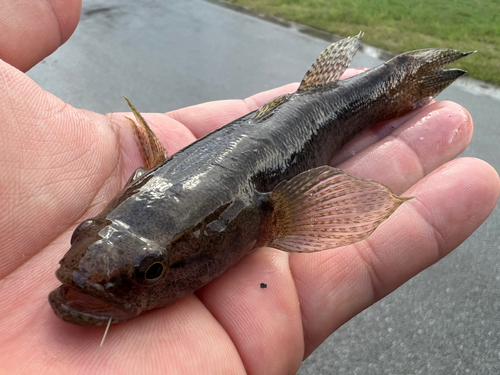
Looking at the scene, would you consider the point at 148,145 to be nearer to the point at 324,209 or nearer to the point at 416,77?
the point at 324,209

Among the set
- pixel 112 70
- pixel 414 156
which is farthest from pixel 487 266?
pixel 112 70

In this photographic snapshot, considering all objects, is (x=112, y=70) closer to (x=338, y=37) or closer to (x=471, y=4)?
(x=338, y=37)

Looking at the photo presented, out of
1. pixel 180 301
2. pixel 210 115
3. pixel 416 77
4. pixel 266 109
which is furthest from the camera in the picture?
pixel 210 115

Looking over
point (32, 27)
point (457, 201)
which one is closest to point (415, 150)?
point (457, 201)

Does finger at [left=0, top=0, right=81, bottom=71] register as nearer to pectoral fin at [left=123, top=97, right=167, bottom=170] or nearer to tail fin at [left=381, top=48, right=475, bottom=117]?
pectoral fin at [left=123, top=97, right=167, bottom=170]

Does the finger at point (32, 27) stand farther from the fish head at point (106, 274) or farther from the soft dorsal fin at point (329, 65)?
the soft dorsal fin at point (329, 65)

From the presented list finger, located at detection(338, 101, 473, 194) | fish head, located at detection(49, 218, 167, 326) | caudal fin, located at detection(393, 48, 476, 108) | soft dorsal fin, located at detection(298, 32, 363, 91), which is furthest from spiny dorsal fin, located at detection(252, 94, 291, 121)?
caudal fin, located at detection(393, 48, 476, 108)

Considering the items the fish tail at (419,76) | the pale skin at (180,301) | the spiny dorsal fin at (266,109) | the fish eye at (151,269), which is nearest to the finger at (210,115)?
the pale skin at (180,301)
